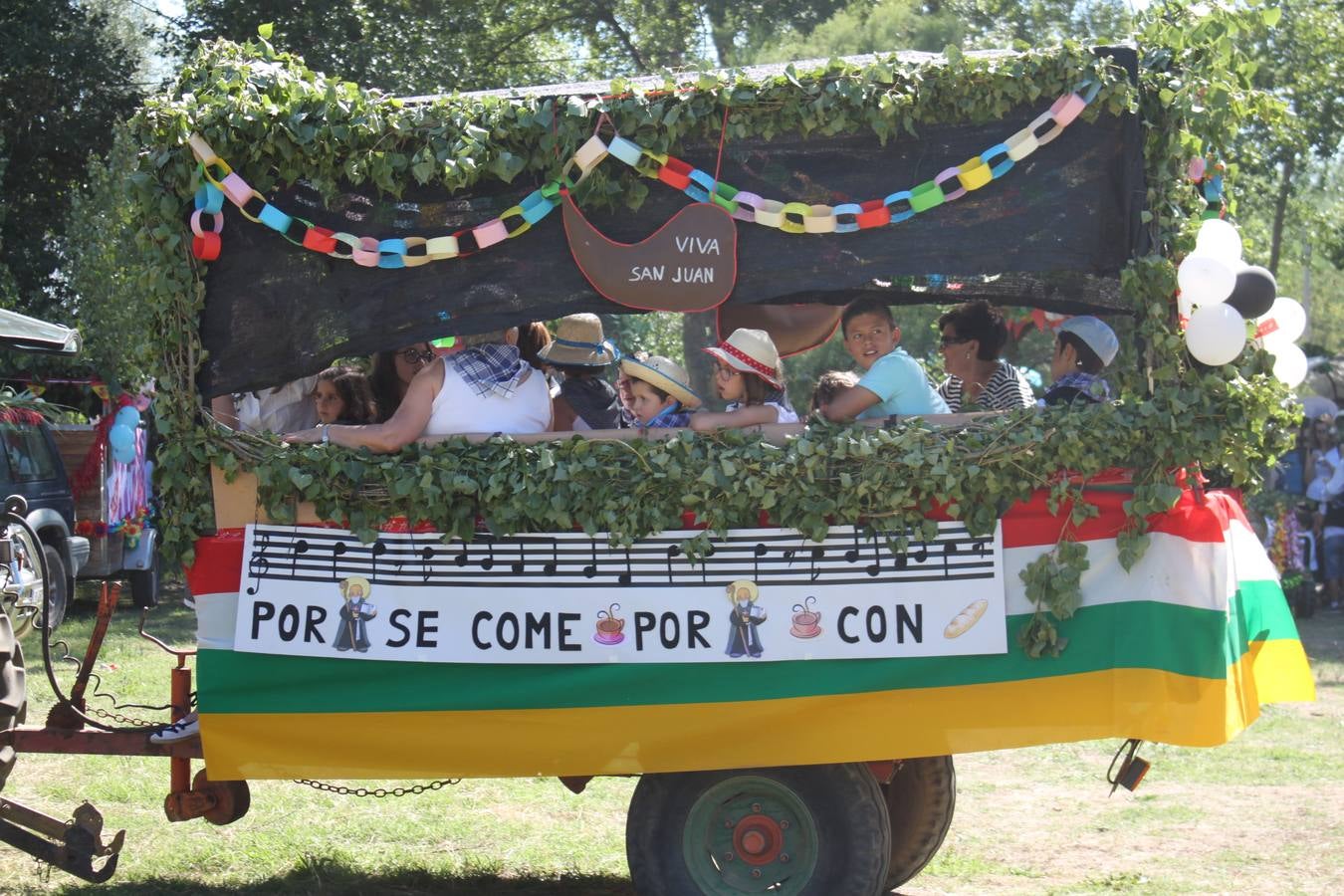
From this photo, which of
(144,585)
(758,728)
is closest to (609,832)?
(758,728)

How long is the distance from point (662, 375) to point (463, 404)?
0.68 meters

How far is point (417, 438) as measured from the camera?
4.47 m

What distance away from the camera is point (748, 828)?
4438 millimetres

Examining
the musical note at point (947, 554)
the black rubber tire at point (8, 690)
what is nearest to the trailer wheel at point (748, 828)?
the musical note at point (947, 554)

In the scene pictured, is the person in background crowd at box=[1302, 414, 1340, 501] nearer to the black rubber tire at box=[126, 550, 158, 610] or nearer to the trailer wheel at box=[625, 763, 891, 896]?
the trailer wheel at box=[625, 763, 891, 896]

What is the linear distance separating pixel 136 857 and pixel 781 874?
8.62ft

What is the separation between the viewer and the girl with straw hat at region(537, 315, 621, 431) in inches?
207

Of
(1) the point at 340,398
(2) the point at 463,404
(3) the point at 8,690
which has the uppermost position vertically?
(1) the point at 340,398

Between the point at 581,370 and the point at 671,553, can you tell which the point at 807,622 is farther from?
the point at 581,370

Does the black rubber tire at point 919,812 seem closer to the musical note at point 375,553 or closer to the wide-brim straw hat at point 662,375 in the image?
the wide-brim straw hat at point 662,375

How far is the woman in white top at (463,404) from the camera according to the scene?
4.43 metres

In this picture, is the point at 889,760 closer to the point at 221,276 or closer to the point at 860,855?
the point at 860,855

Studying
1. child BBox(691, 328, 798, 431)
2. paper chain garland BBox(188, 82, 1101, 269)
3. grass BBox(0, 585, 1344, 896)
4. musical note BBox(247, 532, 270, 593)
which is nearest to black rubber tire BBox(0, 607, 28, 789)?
grass BBox(0, 585, 1344, 896)


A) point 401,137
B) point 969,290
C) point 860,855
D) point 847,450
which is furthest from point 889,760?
point 401,137
